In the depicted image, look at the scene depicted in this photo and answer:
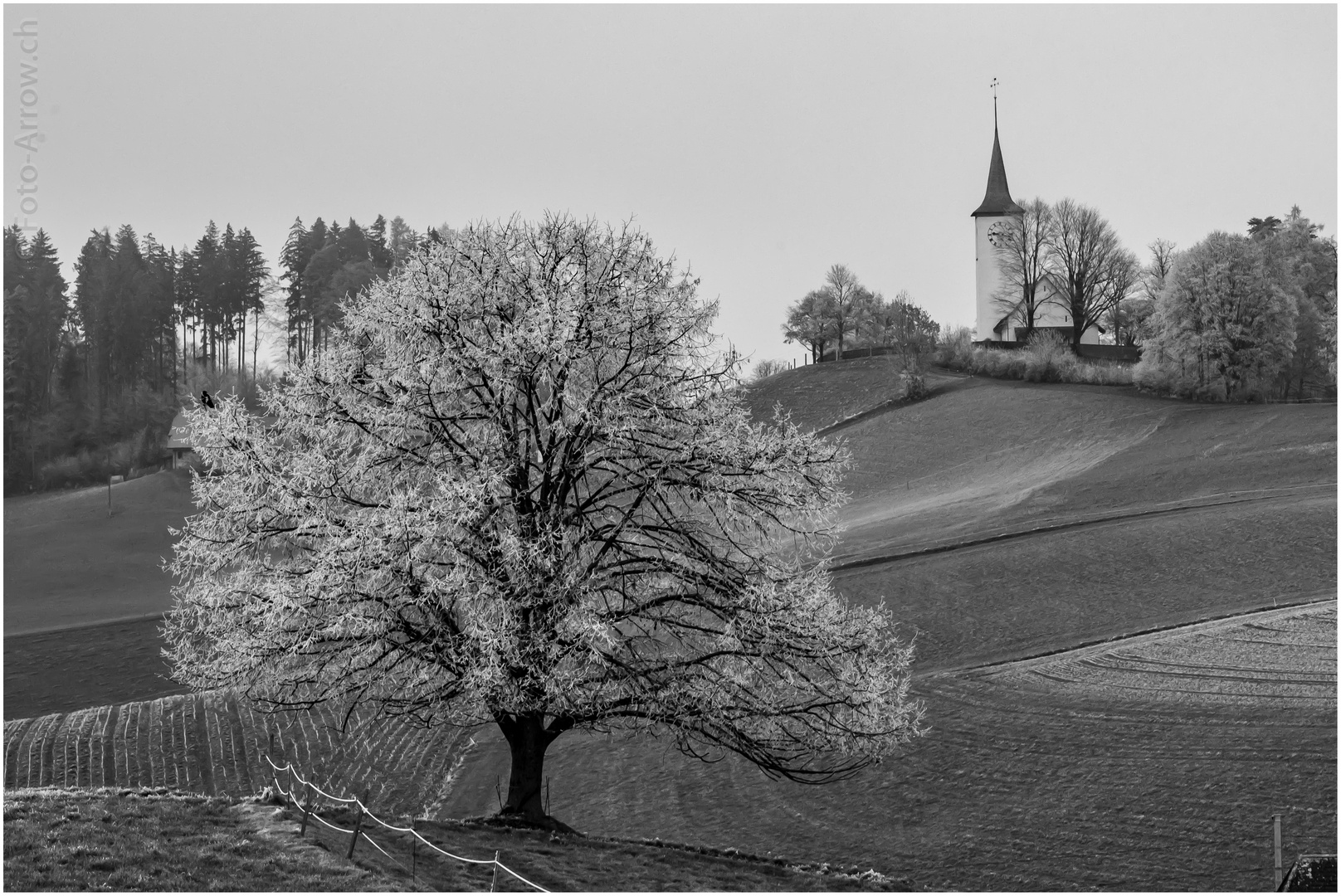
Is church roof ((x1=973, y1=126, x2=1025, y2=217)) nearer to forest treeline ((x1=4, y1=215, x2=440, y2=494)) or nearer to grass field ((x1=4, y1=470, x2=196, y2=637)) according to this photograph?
forest treeline ((x1=4, y1=215, x2=440, y2=494))

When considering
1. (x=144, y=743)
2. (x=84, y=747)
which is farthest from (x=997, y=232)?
(x=84, y=747)

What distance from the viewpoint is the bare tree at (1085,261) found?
3659 inches

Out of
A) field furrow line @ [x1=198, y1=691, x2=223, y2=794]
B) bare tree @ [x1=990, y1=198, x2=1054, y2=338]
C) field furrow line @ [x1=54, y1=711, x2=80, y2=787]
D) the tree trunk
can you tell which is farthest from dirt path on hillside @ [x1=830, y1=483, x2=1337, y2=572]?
bare tree @ [x1=990, y1=198, x2=1054, y2=338]

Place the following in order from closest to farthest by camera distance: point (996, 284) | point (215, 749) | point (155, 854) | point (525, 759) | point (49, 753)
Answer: point (155, 854)
point (525, 759)
point (49, 753)
point (215, 749)
point (996, 284)

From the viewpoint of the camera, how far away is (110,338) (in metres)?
89.7

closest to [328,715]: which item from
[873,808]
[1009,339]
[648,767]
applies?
[648,767]

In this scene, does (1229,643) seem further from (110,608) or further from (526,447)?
(110,608)

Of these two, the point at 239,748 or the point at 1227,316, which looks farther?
the point at 1227,316

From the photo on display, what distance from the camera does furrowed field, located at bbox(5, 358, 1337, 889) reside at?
818 inches

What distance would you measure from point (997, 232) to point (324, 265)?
179 feet

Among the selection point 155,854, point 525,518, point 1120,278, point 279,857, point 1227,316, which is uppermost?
point 1120,278

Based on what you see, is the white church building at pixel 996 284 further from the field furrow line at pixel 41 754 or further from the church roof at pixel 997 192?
the field furrow line at pixel 41 754

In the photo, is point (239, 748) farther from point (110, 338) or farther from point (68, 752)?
point (110, 338)

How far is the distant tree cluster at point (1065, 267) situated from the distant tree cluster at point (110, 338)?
60.6m
